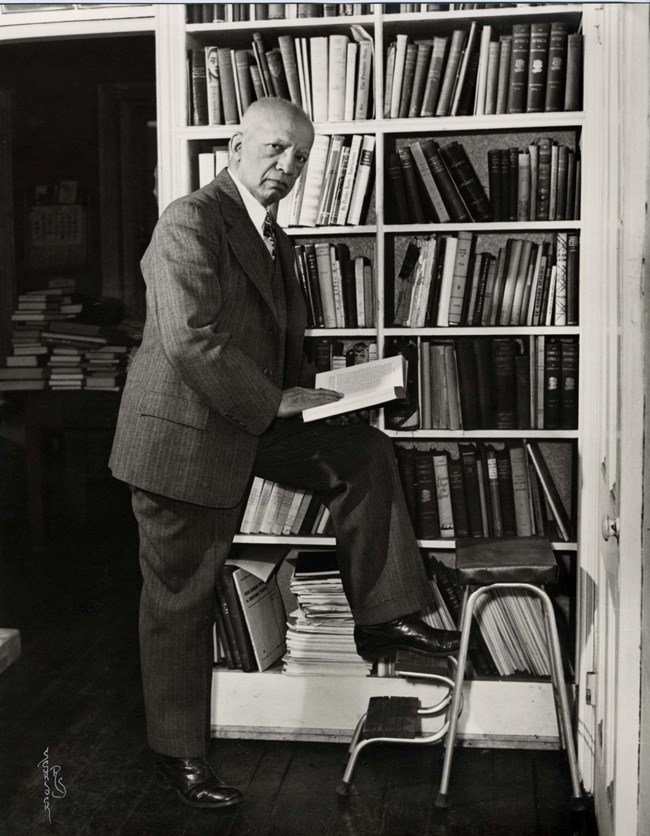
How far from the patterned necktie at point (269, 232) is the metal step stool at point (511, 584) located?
99 cm

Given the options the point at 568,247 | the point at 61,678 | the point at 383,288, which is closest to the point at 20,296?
the point at 61,678

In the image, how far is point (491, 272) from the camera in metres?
2.97

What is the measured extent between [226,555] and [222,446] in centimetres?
32

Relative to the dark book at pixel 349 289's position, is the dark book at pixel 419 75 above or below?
above

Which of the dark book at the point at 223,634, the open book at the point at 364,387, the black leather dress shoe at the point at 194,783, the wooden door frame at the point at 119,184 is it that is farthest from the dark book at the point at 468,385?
the wooden door frame at the point at 119,184

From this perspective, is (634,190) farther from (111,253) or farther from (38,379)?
(111,253)

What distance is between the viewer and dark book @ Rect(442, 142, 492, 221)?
2.93 meters

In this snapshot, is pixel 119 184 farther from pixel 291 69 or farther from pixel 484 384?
pixel 484 384

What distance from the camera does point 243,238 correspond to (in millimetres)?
2584

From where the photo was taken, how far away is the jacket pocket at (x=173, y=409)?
97.7 inches

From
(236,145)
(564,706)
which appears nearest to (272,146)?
(236,145)

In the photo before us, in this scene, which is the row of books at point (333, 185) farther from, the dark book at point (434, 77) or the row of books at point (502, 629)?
the row of books at point (502, 629)

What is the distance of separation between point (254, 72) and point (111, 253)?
122 inches

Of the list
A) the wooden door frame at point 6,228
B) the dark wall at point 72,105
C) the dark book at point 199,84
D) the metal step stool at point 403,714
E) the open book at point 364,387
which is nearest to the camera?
the open book at point 364,387
